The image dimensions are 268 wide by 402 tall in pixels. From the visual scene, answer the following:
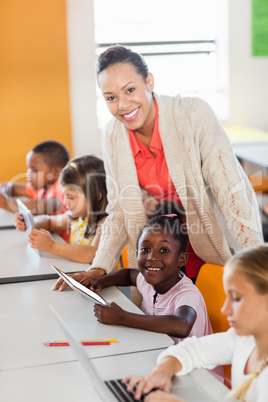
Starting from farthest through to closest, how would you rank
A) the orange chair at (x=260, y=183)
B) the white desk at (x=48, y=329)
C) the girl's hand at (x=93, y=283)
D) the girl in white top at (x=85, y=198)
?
the orange chair at (x=260, y=183) < the girl in white top at (x=85, y=198) < the girl's hand at (x=93, y=283) < the white desk at (x=48, y=329)

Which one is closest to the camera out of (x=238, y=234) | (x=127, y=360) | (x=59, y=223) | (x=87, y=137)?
(x=127, y=360)

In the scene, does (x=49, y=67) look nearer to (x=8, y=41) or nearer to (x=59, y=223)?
(x=8, y=41)

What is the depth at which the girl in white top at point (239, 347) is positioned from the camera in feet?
4.05

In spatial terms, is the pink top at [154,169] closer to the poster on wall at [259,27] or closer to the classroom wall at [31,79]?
the classroom wall at [31,79]

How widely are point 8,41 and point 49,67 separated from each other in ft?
1.28

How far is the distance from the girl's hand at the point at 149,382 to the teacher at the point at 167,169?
2.35 ft

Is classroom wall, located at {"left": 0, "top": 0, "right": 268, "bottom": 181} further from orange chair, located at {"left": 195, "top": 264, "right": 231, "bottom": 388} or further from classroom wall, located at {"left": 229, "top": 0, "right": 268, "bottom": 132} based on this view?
orange chair, located at {"left": 195, "top": 264, "right": 231, "bottom": 388}

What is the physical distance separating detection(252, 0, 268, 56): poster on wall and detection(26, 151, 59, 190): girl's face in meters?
2.72

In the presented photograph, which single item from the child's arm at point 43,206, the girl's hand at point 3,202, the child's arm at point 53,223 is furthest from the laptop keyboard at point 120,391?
the girl's hand at point 3,202

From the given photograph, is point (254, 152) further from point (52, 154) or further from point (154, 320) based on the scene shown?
point (154, 320)

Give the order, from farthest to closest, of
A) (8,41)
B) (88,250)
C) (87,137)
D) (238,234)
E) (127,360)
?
(87,137) < (8,41) < (88,250) < (238,234) < (127,360)

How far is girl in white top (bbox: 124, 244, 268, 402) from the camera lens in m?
1.23

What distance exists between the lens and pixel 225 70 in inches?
212

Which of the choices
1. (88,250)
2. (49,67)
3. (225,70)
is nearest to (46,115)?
(49,67)
